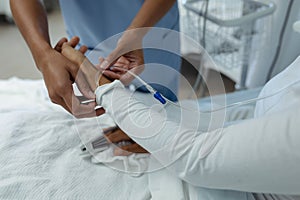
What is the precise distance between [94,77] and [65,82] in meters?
0.08

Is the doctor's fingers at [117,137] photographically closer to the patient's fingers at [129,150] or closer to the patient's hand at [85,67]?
the patient's fingers at [129,150]

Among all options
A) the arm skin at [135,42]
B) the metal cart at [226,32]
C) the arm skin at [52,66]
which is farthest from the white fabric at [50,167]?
the metal cart at [226,32]

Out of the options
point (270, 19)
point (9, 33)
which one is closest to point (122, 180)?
point (270, 19)

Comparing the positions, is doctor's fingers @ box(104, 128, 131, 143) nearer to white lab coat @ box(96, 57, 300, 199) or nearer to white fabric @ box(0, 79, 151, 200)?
white fabric @ box(0, 79, 151, 200)

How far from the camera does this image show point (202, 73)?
1.86m

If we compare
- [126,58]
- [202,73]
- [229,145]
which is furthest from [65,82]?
[202,73]

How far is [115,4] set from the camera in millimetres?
1109

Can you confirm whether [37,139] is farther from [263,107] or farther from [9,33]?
[9,33]

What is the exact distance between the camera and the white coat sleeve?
54 cm

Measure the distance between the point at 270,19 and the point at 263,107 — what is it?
89 centimetres

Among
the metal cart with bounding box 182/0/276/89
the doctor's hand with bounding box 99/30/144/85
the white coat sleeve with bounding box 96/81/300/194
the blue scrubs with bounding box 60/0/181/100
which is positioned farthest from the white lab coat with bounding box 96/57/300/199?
the metal cart with bounding box 182/0/276/89

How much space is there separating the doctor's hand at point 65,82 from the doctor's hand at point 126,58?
7 cm

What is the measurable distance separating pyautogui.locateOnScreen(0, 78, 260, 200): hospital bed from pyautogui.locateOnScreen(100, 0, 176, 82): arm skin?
24 cm

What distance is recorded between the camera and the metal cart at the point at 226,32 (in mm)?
1671
